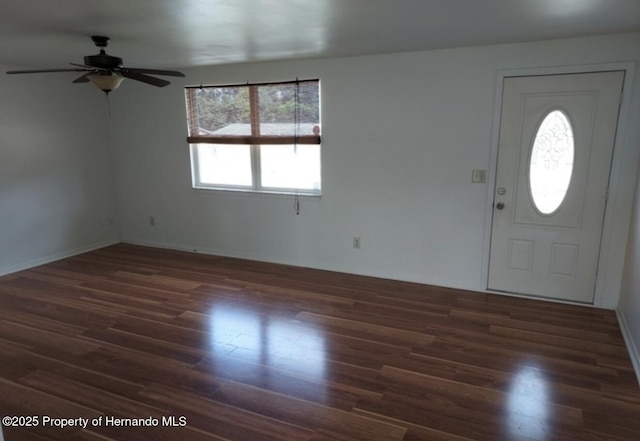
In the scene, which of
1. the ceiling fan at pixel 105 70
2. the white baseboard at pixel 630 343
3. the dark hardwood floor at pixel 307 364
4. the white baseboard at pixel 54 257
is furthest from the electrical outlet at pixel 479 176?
the white baseboard at pixel 54 257

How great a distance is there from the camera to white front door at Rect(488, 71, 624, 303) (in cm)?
349

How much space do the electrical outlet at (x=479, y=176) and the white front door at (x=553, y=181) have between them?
0.13 meters

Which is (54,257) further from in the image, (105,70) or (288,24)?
(288,24)

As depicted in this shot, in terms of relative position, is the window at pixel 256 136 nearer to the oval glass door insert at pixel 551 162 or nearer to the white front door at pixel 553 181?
the white front door at pixel 553 181

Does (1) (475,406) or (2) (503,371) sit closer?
(1) (475,406)

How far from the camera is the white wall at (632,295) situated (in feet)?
9.51

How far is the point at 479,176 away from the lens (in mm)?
3947

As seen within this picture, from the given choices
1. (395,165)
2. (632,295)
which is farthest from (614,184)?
(395,165)

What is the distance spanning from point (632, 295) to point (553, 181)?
3.64 feet

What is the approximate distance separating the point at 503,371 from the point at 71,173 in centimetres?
537

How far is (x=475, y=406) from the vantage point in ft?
7.88

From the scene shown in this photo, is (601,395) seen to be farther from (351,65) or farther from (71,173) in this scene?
(71,173)

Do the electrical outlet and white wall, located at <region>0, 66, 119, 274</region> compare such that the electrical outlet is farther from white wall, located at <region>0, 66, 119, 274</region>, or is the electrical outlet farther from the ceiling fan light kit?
white wall, located at <region>0, 66, 119, 274</region>

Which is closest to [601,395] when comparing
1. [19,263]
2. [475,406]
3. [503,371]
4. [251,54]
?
[503,371]
